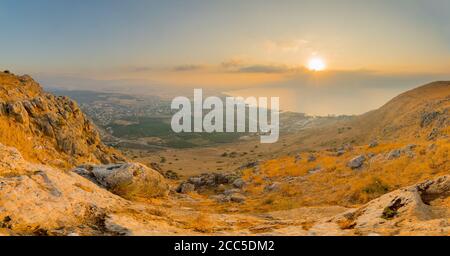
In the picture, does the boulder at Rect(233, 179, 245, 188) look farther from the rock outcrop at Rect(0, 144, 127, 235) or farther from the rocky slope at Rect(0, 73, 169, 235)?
the rock outcrop at Rect(0, 144, 127, 235)

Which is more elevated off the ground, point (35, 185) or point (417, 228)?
point (35, 185)

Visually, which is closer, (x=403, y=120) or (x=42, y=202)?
(x=42, y=202)

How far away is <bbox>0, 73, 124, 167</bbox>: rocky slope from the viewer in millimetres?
43875

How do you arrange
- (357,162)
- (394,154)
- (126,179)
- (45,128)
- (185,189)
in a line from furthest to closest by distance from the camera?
1. (45,128)
2. (185,189)
3. (357,162)
4. (394,154)
5. (126,179)

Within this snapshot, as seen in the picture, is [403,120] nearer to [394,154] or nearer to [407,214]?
[394,154]

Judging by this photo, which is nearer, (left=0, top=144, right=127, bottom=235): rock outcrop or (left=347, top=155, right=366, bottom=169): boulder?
(left=0, top=144, right=127, bottom=235): rock outcrop

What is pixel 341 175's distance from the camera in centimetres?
4259

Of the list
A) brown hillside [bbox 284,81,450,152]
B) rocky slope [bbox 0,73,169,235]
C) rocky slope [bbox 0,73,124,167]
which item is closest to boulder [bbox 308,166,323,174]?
rocky slope [bbox 0,73,169,235]

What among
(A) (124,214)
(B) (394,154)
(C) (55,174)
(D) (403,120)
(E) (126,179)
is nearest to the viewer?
(A) (124,214)

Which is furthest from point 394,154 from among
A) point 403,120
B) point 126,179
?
point 403,120

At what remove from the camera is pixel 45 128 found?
2058 inches
